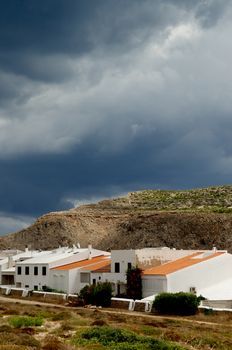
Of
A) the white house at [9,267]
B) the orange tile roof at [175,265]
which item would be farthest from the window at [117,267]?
the white house at [9,267]

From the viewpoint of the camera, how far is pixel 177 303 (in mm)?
47156

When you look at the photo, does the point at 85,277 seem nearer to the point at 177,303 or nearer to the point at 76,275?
the point at 76,275

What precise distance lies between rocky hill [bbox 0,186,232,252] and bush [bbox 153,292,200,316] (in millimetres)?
44805

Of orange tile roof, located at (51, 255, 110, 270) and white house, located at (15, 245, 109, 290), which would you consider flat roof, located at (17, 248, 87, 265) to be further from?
orange tile roof, located at (51, 255, 110, 270)

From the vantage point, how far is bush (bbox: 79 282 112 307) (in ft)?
171

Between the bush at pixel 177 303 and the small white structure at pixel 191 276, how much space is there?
3.71 m

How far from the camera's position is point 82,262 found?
68.1m

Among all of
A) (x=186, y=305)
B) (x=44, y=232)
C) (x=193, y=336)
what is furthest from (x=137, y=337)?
(x=44, y=232)

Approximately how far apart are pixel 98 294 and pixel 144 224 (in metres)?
54.4

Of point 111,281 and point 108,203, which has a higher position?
A: point 108,203

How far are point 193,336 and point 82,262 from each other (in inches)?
1604

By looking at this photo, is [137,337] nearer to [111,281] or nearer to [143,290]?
[143,290]

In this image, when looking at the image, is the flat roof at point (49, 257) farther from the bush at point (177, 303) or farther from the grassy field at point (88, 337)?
the grassy field at point (88, 337)

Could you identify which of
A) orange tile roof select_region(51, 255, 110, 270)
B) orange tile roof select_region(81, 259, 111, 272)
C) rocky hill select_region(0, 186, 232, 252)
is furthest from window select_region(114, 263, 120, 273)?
rocky hill select_region(0, 186, 232, 252)
